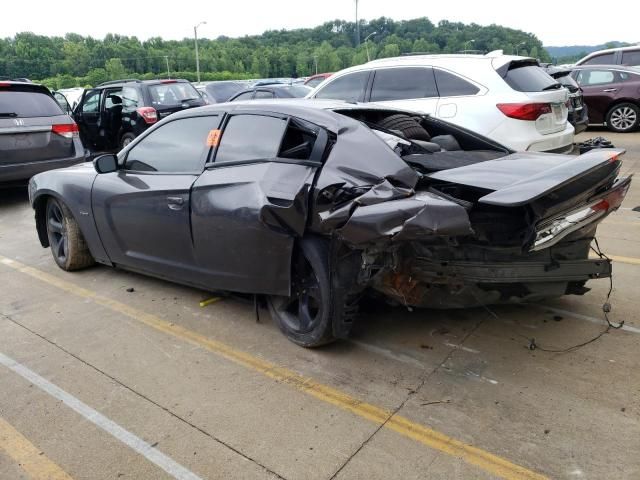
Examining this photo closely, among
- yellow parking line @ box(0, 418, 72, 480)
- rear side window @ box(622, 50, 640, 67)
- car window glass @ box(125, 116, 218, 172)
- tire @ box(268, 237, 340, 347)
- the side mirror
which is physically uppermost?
rear side window @ box(622, 50, 640, 67)

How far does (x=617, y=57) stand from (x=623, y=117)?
86.3 inches

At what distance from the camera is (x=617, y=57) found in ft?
45.0

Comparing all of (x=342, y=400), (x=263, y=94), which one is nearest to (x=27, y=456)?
(x=342, y=400)

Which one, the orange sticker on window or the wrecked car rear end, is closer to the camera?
the wrecked car rear end

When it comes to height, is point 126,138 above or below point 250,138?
below

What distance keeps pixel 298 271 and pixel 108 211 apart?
204cm

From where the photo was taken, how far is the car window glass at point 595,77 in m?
12.5

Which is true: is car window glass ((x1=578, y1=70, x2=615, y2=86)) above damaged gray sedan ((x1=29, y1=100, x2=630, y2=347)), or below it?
above

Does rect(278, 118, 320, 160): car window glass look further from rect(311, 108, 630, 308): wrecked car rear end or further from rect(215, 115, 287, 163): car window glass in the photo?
rect(311, 108, 630, 308): wrecked car rear end

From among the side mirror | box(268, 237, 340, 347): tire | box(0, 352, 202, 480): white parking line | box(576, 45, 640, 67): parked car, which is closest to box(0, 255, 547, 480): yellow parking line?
box(268, 237, 340, 347): tire

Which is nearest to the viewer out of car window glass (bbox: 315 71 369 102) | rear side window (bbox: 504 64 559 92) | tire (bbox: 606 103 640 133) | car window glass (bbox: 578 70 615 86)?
rear side window (bbox: 504 64 559 92)

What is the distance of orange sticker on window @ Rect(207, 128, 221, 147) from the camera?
4.03m

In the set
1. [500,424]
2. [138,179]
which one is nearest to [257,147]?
[138,179]

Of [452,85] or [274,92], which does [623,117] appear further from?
[274,92]
